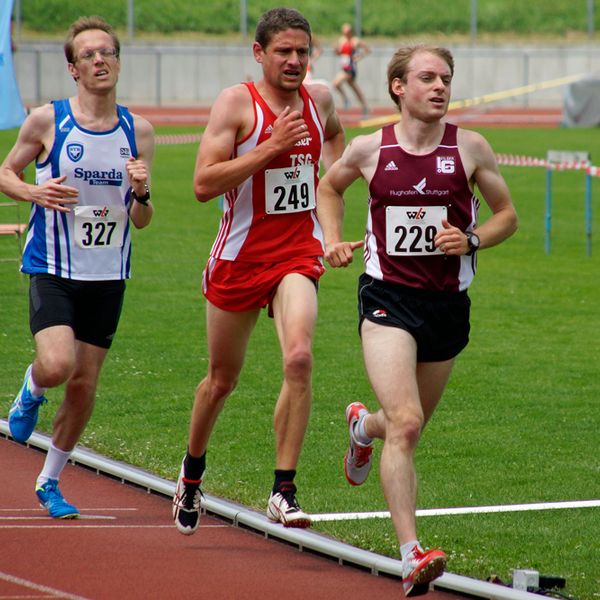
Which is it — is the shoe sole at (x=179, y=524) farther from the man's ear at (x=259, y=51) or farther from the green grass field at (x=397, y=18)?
the green grass field at (x=397, y=18)

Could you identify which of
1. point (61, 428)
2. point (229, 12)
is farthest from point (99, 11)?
point (61, 428)

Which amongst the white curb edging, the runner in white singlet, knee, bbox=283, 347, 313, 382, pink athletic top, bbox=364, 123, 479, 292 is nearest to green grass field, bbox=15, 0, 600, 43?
the white curb edging

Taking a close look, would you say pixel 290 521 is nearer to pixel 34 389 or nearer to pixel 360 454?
pixel 360 454

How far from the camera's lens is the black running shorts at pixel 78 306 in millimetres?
7254

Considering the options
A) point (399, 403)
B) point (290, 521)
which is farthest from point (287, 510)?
point (399, 403)

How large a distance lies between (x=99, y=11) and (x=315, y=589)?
47.2m

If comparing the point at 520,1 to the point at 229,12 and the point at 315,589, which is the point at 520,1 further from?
the point at 315,589

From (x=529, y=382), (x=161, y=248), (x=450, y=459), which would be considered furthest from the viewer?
(x=161, y=248)

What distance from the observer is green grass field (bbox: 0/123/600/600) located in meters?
7.24

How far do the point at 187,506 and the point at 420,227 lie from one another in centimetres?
173

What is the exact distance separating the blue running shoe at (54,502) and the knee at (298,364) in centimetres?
137

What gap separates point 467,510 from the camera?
760cm

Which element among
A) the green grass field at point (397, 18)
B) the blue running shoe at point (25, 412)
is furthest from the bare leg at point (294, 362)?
the green grass field at point (397, 18)

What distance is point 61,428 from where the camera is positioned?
24.8ft
